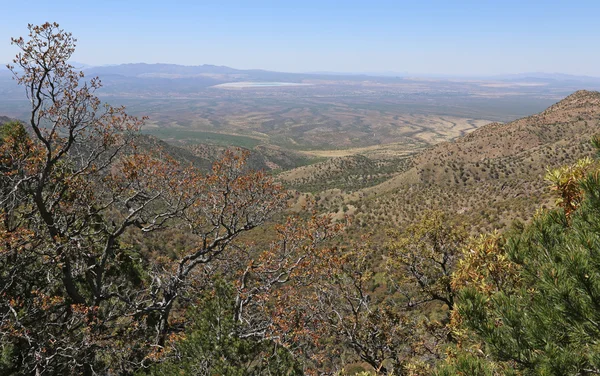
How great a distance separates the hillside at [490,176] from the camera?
34500 mm

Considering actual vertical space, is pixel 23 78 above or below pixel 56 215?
above

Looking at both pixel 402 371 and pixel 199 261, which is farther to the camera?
pixel 199 261

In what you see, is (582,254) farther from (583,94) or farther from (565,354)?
(583,94)

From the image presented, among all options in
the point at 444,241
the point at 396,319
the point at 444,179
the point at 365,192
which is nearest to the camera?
the point at 396,319

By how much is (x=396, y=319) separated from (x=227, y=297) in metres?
6.64

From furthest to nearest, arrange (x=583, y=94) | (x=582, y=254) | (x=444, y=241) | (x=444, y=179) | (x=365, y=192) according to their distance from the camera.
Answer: (x=583, y=94) → (x=365, y=192) → (x=444, y=179) → (x=444, y=241) → (x=582, y=254)

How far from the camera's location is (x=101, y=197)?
12781mm

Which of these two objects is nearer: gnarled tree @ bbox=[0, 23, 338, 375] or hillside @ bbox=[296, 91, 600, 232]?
gnarled tree @ bbox=[0, 23, 338, 375]

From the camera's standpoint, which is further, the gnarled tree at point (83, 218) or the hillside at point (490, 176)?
the hillside at point (490, 176)


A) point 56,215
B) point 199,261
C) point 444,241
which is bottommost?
point 199,261

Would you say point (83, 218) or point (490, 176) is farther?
point (490, 176)

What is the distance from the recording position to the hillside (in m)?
34.5

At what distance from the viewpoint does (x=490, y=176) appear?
4988 centimetres

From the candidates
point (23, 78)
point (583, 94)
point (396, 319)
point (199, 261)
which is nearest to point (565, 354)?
point (396, 319)
